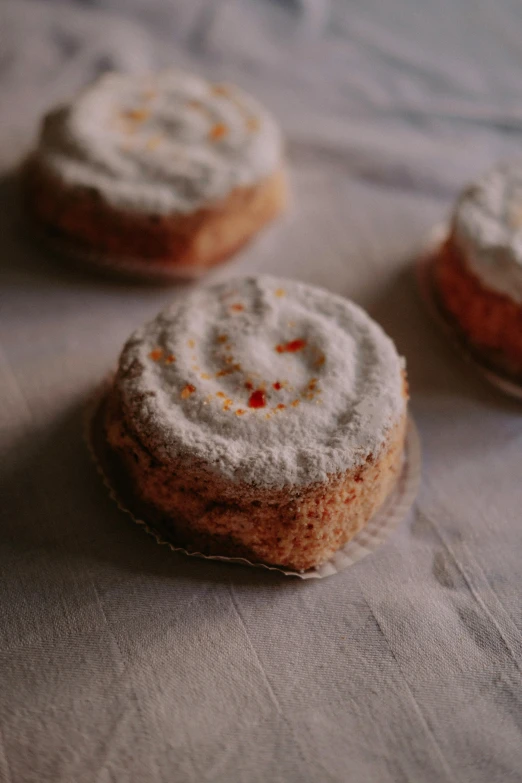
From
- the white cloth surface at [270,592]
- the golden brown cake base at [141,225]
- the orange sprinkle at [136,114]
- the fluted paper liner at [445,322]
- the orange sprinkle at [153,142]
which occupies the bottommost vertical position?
the white cloth surface at [270,592]

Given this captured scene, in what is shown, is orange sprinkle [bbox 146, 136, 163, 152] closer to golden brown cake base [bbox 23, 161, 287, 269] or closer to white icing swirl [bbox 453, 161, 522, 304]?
golden brown cake base [bbox 23, 161, 287, 269]

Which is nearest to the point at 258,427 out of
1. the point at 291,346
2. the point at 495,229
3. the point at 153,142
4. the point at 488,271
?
the point at 291,346

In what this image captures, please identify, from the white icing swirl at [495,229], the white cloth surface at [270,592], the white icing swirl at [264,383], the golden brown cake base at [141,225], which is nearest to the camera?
the white cloth surface at [270,592]

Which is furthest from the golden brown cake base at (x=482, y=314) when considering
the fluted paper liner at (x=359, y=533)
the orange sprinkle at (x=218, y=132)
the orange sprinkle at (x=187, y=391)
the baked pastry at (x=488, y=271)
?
the orange sprinkle at (x=187, y=391)

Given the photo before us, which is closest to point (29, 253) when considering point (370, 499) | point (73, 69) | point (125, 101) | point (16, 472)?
point (125, 101)

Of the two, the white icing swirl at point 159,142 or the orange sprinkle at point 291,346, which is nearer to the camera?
the orange sprinkle at point 291,346

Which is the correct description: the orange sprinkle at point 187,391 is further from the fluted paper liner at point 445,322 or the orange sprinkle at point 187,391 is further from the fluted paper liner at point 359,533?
the fluted paper liner at point 445,322

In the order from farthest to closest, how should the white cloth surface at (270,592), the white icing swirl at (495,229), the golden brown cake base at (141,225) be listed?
the golden brown cake base at (141,225) < the white icing swirl at (495,229) < the white cloth surface at (270,592)

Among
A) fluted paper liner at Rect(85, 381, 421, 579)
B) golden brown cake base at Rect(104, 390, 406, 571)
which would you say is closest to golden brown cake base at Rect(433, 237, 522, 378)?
fluted paper liner at Rect(85, 381, 421, 579)
